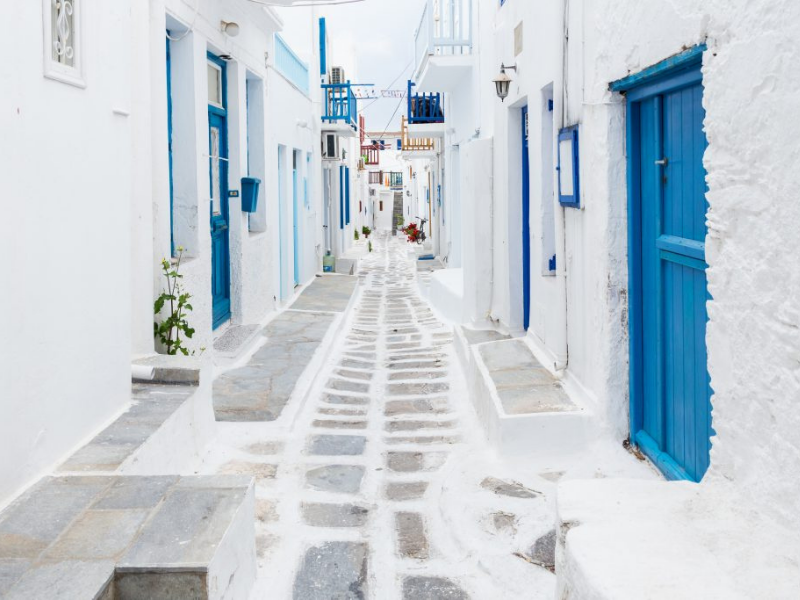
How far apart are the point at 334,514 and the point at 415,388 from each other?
2834 millimetres

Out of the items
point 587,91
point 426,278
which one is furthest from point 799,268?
point 426,278

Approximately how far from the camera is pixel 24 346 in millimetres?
3492

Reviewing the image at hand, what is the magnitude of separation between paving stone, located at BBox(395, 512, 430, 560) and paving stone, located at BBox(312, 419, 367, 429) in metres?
1.64

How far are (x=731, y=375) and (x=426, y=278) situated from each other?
12.7 meters

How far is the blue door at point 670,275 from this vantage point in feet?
12.2

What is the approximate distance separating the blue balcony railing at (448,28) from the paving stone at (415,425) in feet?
24.7

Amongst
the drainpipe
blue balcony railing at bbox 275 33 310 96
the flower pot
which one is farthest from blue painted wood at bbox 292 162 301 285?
the drainpipe

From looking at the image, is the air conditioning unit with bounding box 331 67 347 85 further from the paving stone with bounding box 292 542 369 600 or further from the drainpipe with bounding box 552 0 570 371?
the paving stone with bounding box 292 542 369 600

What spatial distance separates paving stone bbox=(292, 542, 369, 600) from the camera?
137 inches

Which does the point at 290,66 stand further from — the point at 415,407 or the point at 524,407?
the point at 524,407

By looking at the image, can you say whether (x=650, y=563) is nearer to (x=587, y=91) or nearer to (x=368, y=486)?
(x=368, y=486)

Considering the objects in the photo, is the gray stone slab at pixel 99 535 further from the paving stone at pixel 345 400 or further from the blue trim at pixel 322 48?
the blue trim at pixel 322 48

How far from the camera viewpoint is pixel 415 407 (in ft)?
21.3

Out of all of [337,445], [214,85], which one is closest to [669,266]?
[337,445]
